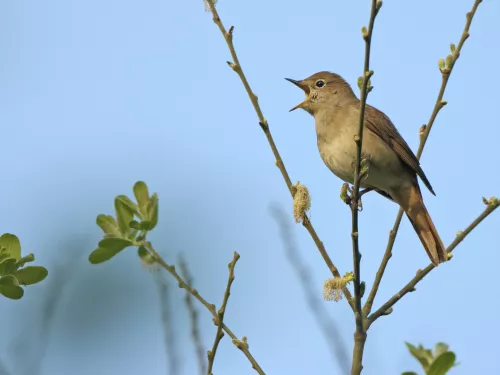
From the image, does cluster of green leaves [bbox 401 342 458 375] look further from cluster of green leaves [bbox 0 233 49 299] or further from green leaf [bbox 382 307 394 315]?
green leaf [bbox 382 307 394 315]

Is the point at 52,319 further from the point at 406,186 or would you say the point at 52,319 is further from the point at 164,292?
the point at 406,186

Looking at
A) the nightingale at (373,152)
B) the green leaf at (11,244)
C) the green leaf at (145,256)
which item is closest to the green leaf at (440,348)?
the green leaf at (145,256)

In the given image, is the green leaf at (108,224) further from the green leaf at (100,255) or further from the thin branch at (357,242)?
the thin branch at (357,242)

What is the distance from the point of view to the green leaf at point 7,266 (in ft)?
6.90

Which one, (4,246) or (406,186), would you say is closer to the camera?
(4,246)

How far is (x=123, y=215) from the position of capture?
2.23 meters

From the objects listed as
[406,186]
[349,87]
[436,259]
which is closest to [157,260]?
[436,259]

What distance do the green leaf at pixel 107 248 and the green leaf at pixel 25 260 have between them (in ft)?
0.56

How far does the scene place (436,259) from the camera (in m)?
4.57

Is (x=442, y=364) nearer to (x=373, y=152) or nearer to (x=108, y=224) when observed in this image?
(x=108, y=224)

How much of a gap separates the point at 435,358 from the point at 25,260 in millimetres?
1200

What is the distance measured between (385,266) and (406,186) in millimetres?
2300

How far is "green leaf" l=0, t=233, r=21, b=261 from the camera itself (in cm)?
217

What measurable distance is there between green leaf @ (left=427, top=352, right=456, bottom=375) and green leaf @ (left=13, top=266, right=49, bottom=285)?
3.79 ft
